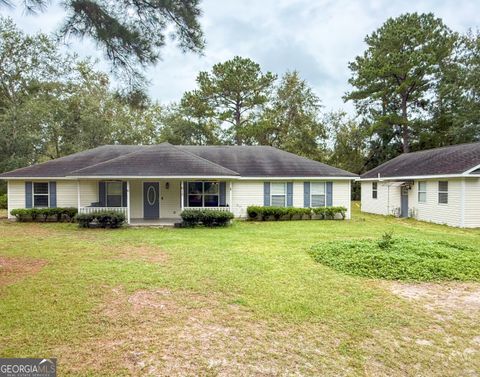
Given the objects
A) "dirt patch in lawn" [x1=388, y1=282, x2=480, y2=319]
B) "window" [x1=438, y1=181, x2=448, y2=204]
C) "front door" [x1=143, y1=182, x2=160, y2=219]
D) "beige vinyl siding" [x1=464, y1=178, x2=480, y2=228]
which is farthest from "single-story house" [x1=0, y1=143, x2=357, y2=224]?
"dirt patch in lawn" [x1=388, y1=282, x2=480, y2=319]

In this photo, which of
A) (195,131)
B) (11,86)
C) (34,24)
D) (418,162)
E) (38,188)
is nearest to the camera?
(34,24)

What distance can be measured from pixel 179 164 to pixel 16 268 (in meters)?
9.01

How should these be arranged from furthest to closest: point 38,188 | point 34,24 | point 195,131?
point 195,131 < point 38,188 < point 34,24

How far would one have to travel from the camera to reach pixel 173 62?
5.57 m

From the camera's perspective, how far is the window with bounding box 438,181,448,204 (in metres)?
15.0

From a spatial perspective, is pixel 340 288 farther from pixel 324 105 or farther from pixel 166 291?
pixel 324 105

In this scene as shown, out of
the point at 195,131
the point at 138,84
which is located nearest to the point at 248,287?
the point at 138,84

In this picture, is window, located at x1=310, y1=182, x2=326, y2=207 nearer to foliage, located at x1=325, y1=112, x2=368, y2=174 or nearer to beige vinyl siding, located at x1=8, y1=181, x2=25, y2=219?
beige vinyl siding, located at x1=8, y1=181, x2=25, y2=219

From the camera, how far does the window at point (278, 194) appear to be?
16984 mm

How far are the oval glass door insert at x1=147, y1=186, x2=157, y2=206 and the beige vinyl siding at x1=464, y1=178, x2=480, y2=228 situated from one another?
1482 centimetres

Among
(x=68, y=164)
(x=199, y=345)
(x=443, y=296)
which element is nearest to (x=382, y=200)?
(x=443, y=296)

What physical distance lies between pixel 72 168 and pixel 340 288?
52.5 ft

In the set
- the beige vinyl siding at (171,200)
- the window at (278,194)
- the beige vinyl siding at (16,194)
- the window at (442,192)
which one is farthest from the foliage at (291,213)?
the beige vinyl siding at (16,194)

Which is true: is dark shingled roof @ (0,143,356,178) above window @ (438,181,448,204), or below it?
above
